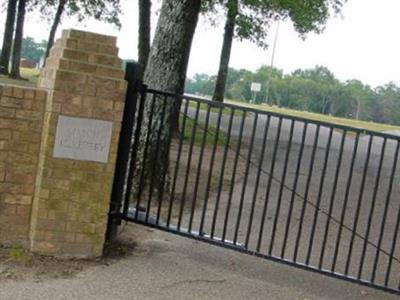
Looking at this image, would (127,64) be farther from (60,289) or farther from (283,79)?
(283,79)

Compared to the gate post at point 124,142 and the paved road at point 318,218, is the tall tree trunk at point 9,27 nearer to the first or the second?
the paved road at point 318,218

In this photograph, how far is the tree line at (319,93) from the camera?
98.3m

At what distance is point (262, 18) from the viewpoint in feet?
90.0

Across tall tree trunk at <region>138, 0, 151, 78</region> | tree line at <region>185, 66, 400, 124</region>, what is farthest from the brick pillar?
tree line at <region>185, 66, 400, 124</region>

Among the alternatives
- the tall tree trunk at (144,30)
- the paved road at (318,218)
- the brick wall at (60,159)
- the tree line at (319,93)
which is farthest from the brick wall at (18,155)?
→ the tree line at (319,93)

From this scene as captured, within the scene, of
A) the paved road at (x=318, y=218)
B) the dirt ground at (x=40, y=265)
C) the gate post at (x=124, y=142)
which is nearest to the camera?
the dirt ground at (x=40, y=265)

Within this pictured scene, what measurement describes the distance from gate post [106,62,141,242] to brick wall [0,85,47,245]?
69 cm

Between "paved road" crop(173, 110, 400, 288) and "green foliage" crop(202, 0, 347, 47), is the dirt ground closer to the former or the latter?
"paved road" crop(173, 110, 400, 288)

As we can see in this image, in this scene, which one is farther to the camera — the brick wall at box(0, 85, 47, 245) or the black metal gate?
the black metal gate

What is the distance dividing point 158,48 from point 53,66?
3.11 metres

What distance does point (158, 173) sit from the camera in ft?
25.3

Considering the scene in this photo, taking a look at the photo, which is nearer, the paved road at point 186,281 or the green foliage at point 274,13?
the paved road at point 186,281

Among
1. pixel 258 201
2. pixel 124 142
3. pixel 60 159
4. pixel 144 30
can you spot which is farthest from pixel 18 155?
pixel 144 30

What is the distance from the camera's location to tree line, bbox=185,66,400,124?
323 feet
